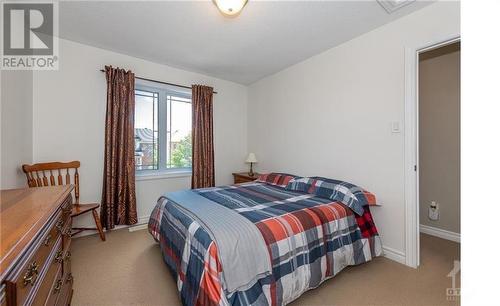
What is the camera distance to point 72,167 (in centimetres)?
256

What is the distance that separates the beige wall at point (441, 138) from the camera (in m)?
2.69

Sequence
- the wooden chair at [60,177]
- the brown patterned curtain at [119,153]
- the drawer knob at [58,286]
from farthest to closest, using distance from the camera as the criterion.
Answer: the brown patterned curtain at [119,153]
the wooden chair at [60,177]
the drawer knob at [58,286]

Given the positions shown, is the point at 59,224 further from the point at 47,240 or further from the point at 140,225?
the point at 140,225

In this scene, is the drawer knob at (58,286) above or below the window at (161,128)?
below

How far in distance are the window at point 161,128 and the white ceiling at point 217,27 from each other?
0.54 meters

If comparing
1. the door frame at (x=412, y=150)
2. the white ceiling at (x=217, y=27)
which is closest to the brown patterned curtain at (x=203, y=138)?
the white ceiling at (x=217, y=27)

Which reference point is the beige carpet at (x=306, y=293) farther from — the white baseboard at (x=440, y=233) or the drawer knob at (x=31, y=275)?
the drawer knob at (x=31, y=275)

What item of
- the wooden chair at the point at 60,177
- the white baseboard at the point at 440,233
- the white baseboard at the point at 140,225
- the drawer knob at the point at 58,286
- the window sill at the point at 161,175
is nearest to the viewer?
the drawer knob at the point at 58,286

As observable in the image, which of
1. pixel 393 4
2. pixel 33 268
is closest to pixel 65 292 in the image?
pixel 33 268

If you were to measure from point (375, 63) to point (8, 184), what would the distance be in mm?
3768

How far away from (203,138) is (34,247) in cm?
285
